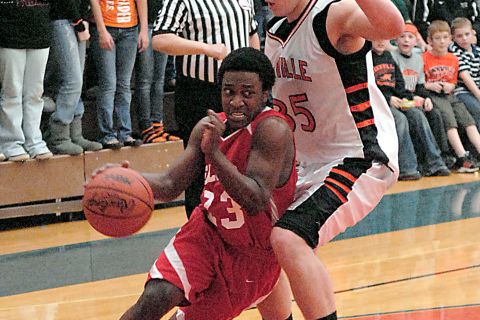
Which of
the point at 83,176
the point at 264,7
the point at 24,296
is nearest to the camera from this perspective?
the point at 24,296

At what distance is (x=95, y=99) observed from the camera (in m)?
9.10

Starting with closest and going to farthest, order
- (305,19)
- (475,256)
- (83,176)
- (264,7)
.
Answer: (305,19)
(475,256)
(83,176)
(264,7)

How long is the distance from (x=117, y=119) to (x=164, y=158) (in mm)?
605

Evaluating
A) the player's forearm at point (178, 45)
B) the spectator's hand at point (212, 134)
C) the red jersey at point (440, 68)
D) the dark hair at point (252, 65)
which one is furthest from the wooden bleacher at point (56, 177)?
the spectator's hand at point (212, 134)

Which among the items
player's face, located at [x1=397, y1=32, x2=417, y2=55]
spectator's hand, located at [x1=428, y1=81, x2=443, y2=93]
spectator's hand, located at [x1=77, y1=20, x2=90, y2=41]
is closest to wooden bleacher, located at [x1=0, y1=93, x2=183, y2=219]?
spectator's hand, located at [x1=77, y1=20, x2=90, y2=41]

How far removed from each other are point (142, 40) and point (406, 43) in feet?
11.1

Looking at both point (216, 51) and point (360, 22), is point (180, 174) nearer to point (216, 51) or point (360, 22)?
point (360, 22)

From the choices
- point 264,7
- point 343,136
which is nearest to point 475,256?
point 343,136

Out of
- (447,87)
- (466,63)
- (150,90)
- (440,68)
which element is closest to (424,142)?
(447,87)

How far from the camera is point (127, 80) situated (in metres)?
8.72

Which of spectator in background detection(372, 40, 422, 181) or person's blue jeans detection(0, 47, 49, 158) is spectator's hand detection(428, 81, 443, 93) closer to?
spectator in background detection(372, 40, 422, 181)

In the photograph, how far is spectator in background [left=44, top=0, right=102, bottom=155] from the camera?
807 cm

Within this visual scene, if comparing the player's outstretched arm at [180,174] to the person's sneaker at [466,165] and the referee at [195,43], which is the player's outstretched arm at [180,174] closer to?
the referee at [195,43]

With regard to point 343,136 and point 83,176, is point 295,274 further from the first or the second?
point 83,176
